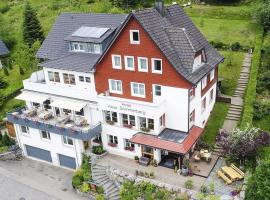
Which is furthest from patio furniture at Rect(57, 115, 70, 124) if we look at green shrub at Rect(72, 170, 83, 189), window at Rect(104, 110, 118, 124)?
green shrub at Rect(72, 170, 83, 189)

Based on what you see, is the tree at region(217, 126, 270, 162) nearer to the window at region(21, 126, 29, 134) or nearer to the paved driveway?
the paved driveway

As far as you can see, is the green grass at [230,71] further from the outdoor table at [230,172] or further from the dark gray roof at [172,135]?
the outdoor table at [230,172]

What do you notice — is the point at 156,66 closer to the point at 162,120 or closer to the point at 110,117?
the point at 162,120

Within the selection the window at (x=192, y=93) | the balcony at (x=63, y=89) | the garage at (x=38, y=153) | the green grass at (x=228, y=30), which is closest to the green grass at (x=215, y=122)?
the window at (x=192, y=93)

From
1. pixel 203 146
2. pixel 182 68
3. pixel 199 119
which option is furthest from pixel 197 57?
pixel 203 146

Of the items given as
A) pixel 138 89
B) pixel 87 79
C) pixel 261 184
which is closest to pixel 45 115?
pixel 87 79

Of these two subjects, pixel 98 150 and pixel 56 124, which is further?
pixel 56 124

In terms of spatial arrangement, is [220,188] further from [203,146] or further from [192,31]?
[192,31]
